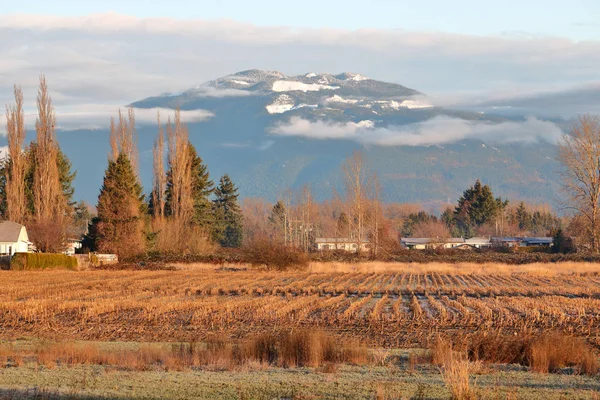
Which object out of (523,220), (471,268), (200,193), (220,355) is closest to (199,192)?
(200,193)

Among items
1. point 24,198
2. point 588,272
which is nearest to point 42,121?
point 24,198

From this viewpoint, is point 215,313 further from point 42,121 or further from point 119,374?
point 42,121

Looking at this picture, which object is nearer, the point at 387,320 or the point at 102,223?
the point at 387,320

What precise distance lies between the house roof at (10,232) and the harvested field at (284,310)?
88.9 feet

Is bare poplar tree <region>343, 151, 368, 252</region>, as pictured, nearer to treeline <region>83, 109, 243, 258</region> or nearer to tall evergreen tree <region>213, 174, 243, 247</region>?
treeline <region>83, 109, 243, 258</region>

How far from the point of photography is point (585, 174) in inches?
3243

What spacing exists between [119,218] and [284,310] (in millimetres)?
44250

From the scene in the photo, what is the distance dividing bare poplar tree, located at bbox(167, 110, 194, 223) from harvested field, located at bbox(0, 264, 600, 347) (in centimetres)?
3644

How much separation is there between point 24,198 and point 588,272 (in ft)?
162

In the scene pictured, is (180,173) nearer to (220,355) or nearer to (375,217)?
(375,217)

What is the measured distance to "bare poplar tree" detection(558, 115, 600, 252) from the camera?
81250mm

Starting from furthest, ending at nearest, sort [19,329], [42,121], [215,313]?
[42,121] → [215,313] → [19,329]

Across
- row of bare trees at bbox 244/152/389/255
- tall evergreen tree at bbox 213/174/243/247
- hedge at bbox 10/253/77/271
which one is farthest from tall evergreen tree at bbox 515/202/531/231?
hedge at bbox 10/253/77/271

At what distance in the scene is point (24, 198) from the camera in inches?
2886
